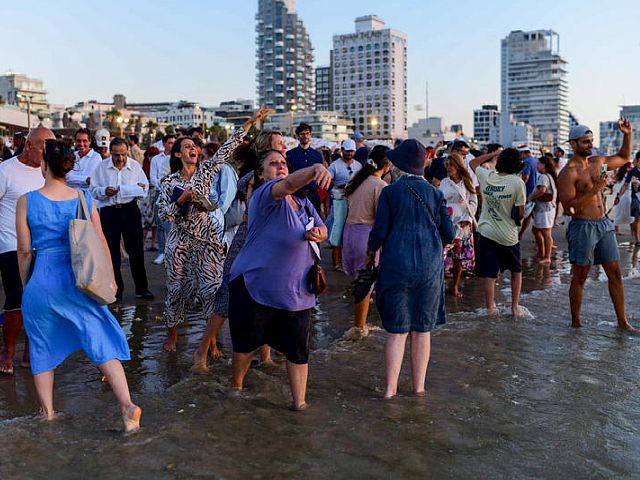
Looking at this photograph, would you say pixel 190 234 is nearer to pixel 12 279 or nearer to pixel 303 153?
pixel 12 279

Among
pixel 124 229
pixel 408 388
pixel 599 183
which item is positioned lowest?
pixel 408 388

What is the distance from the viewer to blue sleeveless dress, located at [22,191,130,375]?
445cm

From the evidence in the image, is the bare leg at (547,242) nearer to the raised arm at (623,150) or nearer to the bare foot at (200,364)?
the raised arm at (623,150)

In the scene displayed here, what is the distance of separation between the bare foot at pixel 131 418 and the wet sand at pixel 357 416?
0.23ft

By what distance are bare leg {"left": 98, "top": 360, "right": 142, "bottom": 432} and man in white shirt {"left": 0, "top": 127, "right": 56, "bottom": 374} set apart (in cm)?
204

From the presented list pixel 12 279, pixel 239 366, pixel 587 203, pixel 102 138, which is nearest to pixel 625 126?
pixel 587 203

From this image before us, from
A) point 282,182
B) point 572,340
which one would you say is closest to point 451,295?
point 572,340

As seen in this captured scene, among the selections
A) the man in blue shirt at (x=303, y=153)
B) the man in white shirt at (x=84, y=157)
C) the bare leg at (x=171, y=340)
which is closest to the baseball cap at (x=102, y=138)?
the man in white shirt at (x=84, y=157)

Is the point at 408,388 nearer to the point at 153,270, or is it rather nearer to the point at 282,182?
the point at 282,182

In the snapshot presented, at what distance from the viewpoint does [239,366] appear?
521 centimetres

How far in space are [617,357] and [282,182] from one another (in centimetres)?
398

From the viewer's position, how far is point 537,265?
1274cm

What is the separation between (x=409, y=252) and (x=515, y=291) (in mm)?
3500

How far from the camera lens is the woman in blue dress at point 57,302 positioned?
445cm
